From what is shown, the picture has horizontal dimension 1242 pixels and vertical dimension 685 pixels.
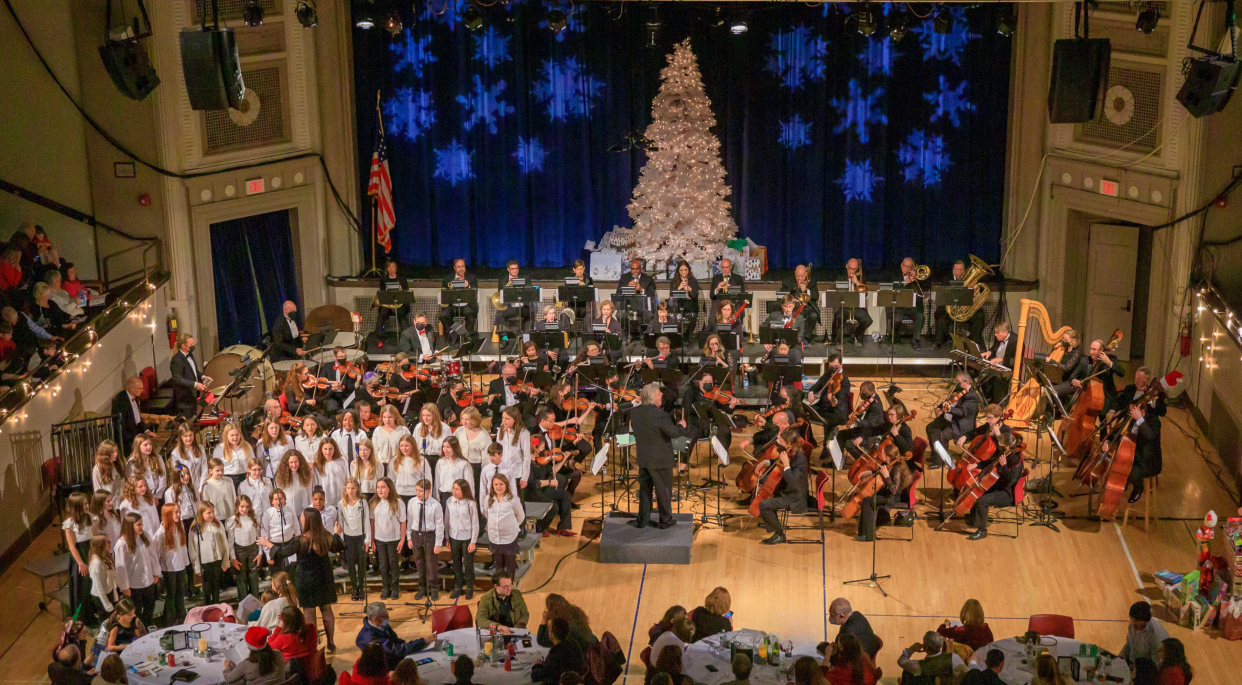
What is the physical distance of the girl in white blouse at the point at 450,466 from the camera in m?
11.1

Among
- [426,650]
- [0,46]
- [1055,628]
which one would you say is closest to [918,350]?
[1055,628]

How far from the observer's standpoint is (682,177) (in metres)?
17.8

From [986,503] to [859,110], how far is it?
8.07 m

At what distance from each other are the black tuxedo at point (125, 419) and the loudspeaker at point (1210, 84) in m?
11.0

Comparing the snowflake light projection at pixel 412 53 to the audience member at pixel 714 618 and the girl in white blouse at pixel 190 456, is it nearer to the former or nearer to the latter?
the girl in white blouse at pixel 190 456

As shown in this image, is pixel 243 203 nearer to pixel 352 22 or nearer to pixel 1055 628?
pixel 352 22

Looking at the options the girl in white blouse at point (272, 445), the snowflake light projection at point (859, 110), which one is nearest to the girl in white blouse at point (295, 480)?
the girl in white blouse at point (272, 445)

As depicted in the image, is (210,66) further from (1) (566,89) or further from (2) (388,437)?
(1) (566,89)

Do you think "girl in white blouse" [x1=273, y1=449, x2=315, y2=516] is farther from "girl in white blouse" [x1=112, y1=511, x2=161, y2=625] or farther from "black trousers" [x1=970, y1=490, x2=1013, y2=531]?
"black trousers" [x1=970, y1=490, x2=1013, y2=531]

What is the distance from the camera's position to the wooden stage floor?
34.1 ft

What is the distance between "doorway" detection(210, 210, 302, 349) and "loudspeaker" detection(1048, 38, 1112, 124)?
10.9 metres

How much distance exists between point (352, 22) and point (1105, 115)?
10.6 meters

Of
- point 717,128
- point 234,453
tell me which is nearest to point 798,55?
point 717,128

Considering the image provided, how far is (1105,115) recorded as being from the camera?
53.9ft
